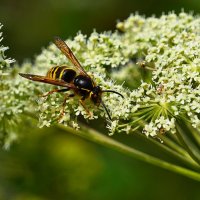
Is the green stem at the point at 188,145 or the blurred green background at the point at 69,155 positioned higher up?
the blurred green background at the point at 69,155

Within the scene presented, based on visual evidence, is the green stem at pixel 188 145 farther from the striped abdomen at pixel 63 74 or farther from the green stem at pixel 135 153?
the striped abdomen at pixel 63 74

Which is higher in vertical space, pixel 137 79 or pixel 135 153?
pixel 137 79

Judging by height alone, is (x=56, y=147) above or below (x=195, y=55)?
above

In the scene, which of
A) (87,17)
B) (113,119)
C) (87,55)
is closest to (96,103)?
(113,119)

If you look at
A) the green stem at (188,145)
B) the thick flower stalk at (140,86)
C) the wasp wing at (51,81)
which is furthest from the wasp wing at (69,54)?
the green stem at (188,145)

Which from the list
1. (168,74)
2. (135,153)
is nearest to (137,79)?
(135,153)

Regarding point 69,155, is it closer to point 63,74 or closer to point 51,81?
point 63,74

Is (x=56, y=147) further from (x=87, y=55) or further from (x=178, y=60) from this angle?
(x=178, y=60)
